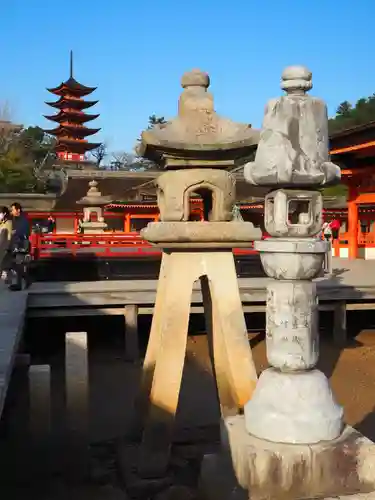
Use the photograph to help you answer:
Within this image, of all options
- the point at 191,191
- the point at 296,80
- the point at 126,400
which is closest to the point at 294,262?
the point at 296,80

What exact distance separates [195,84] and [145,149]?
857mm

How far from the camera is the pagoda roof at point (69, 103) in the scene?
Result: 3583 cm

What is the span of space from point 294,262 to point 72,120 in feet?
114

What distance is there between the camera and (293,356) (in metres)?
3.57

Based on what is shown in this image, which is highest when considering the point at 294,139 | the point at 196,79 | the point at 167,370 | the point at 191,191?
the point at 196,79

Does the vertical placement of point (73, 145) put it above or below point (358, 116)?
below

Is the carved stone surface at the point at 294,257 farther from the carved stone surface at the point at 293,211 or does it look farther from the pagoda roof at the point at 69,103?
the pagoda roof at the point at 69,103

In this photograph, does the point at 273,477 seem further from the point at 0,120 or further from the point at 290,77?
the point at 0,120

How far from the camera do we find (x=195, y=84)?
568 cm

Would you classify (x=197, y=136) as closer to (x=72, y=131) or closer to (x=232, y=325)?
(x=232, y=325)

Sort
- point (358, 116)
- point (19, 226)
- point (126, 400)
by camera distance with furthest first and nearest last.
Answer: point (358, 116), point (19, 226), point (126, 400)

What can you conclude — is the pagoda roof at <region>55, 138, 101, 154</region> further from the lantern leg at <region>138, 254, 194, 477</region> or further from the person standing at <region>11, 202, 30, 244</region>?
the lantern leg at <region>138, 254, 194, 477</region>

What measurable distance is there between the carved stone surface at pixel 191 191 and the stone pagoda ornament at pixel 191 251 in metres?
0.01

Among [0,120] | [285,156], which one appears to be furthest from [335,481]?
[0,120]
